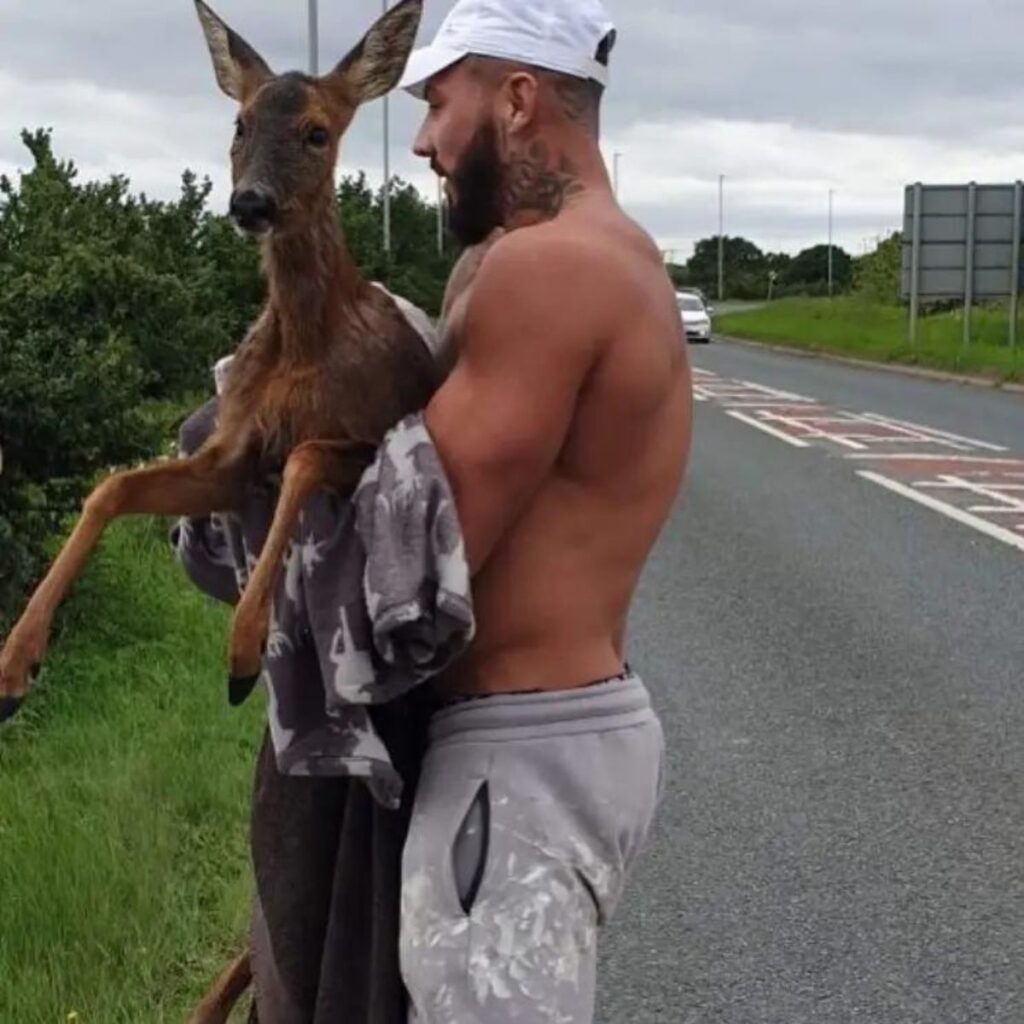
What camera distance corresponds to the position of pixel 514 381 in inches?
107

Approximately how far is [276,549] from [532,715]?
0.44 metres

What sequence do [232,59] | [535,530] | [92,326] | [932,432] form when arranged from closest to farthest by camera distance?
[535,530], [232,59], [92,326], [932,432]

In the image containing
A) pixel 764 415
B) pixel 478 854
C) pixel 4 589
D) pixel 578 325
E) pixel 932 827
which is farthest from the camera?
pixel 764 415

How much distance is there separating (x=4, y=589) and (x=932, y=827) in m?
3.37

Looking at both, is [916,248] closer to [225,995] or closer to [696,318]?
[696,318]

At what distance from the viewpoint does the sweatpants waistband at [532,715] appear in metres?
2.91

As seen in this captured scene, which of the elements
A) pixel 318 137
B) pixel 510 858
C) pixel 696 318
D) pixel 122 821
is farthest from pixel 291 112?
pixel 696 318

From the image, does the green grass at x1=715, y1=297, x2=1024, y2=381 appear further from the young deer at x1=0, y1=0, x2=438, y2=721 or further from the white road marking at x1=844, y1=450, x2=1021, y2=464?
the young deer at x1=0, y1=0, x2=438, y2=721

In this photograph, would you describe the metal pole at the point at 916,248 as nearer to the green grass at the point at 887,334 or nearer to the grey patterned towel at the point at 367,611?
the green grass at the point at 887,334

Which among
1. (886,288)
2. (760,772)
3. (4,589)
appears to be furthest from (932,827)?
(886,288)

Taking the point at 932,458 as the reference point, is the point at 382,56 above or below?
above

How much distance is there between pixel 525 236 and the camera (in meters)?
2.76

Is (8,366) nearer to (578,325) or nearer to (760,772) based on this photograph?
(760,772)

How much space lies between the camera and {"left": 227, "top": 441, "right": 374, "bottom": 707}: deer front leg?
9.34ft
